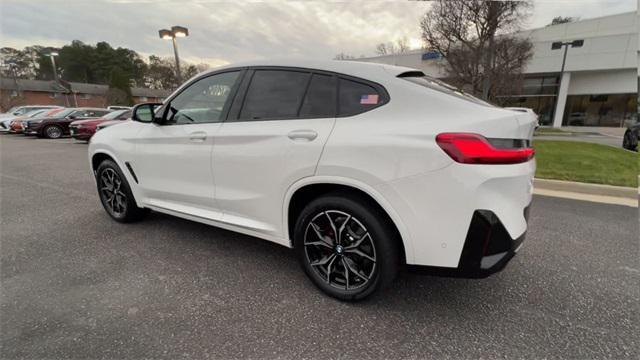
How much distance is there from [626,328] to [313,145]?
2337mm

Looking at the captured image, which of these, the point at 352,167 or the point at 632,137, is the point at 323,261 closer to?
the point at 352,167

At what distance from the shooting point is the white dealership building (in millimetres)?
26750

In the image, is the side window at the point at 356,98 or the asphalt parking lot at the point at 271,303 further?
the side window at the point at 356,98

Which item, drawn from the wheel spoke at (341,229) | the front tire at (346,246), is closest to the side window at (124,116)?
the front tire at (346,246)

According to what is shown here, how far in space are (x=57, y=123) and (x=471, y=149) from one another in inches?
772

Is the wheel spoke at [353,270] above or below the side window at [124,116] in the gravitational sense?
below

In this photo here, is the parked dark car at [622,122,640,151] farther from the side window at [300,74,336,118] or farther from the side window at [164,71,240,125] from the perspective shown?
the side window at [164,71,240,125]

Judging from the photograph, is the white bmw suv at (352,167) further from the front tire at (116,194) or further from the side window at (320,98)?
the front tire at (116,194)

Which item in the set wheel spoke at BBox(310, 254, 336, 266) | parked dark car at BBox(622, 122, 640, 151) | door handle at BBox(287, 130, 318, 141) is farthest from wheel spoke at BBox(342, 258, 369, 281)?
parked dark car at BBox(622, 122, 640, 151)

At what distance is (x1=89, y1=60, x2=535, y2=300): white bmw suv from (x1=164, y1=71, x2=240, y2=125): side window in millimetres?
13

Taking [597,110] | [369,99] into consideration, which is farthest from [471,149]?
[597,110]

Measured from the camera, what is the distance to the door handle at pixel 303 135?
208cm

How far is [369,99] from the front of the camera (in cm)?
202

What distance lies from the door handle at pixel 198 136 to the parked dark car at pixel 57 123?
1565 centimetres
